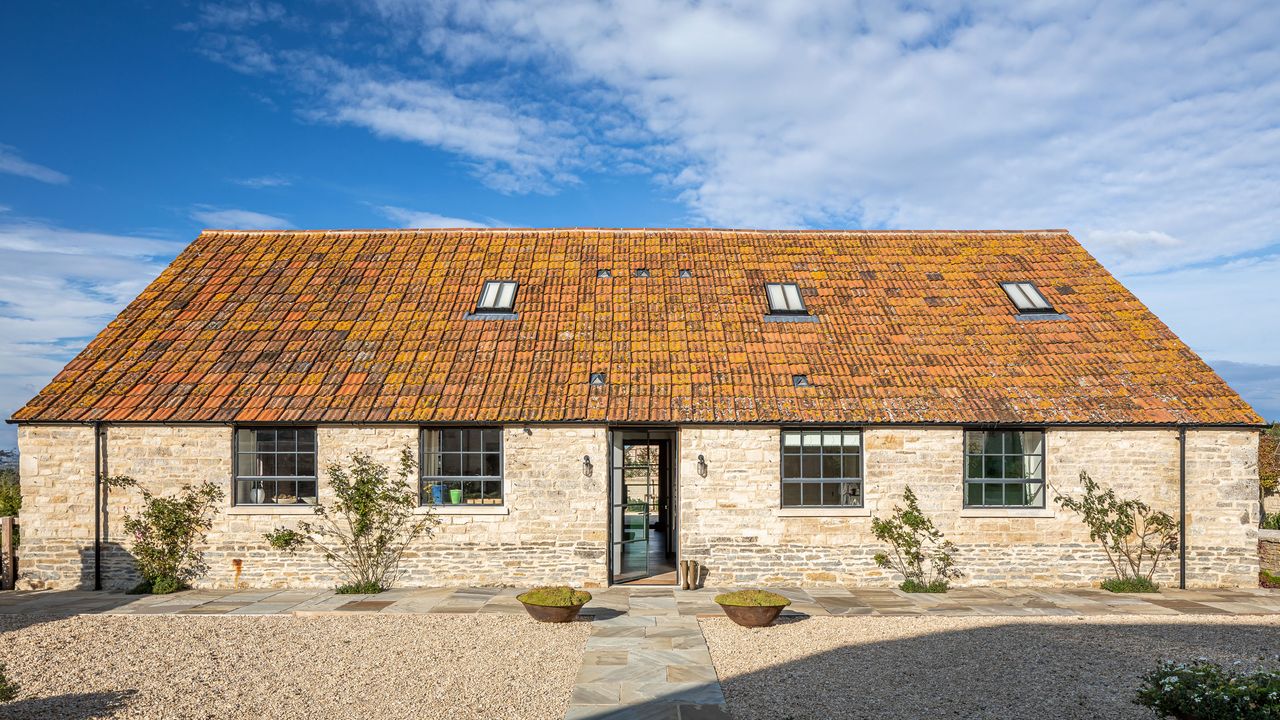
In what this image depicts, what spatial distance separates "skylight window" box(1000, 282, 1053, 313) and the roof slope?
0.30 m

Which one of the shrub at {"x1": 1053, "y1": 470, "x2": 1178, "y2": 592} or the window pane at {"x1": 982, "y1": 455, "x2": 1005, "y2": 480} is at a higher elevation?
the window pane at {"x1": 982, "y1": 455, "x2": 1005, "y2": 480}

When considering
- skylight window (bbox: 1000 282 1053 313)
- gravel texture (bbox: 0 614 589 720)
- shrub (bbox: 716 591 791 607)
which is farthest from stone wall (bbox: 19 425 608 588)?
skylight window (bbox: 1000 282 1053 313)

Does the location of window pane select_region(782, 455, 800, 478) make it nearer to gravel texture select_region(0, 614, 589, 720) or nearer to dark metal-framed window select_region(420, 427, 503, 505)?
gravel texture select_region(0, 614, 589, 720)

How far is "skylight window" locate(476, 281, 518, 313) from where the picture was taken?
52.3 ft

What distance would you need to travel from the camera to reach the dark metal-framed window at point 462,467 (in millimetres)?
13695

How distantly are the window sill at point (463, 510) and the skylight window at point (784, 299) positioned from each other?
671 cm

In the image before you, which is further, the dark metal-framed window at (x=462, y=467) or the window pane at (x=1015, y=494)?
the window pane at (x=1015, y=494)

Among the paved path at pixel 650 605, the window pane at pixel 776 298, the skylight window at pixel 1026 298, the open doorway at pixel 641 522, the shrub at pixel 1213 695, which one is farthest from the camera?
the skylight window at pixel 1026 298

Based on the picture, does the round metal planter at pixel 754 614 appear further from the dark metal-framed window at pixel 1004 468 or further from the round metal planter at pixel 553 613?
the dark metal-framed window at pixel 1004 468

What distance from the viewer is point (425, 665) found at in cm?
938

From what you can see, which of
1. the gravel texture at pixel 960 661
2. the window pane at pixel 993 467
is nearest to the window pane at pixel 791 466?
the gravel texture at pixel 960 661

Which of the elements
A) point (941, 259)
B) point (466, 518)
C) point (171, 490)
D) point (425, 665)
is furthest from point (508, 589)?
point (941, 259)

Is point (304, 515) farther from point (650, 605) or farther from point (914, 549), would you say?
point (914, 549)

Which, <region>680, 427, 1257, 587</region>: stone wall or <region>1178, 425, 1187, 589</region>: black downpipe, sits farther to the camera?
<region>1178, 425, 1187, 589</region>: black downpipe
